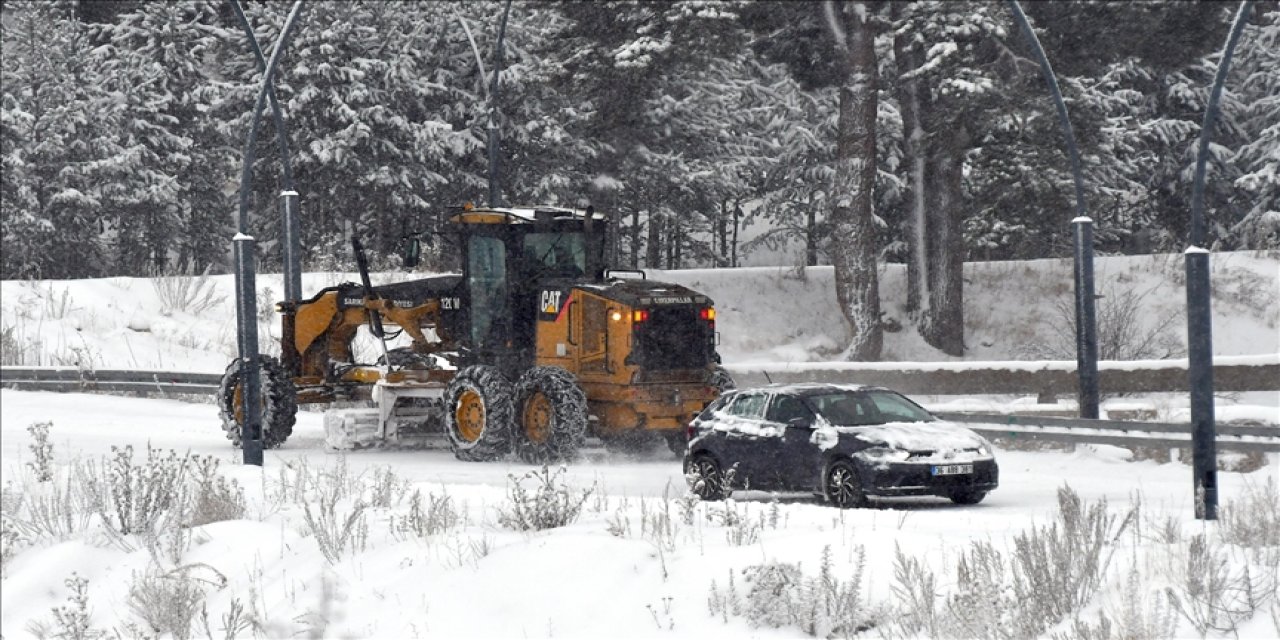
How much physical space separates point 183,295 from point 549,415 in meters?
19.1

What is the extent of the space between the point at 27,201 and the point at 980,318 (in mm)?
32522

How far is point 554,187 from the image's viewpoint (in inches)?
1747

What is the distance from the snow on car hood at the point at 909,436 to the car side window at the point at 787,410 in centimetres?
36

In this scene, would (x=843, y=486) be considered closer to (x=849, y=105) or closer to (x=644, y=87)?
(x=849, y=105)

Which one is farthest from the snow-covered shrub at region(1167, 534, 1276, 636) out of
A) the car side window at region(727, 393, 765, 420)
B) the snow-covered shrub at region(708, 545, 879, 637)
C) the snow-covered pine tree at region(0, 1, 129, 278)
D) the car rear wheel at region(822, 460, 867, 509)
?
the snow-covered pine tree at region(0, 1, 129, 278)

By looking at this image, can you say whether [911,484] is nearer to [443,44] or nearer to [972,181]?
[972,181]

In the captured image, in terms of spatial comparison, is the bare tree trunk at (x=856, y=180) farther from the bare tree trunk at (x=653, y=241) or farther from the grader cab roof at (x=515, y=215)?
the grader cab roof at (x=515, y=215)

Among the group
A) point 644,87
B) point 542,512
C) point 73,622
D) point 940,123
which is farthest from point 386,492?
point 644,87

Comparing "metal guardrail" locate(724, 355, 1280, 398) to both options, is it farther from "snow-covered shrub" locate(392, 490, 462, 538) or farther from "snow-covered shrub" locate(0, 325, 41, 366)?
"snow-covered shrub" locate(0, 325, 41, 366)

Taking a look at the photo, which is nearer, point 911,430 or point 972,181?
point 911,430

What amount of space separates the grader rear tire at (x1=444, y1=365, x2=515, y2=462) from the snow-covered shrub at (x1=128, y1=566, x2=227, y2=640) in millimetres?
8145

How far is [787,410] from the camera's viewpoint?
1664 centimetres

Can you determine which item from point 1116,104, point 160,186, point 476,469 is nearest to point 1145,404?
point 476,469

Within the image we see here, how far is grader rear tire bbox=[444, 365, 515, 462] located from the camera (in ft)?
66.5
